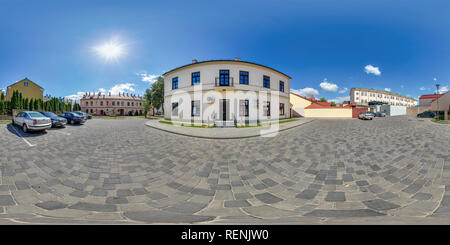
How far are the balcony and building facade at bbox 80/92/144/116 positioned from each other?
5396 cm

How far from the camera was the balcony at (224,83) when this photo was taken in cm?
1931

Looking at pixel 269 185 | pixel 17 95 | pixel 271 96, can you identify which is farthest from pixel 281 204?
pixel 17 95

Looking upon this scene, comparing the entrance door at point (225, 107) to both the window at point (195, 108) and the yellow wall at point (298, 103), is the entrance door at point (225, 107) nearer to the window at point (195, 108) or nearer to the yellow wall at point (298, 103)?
the window at point (195, 108)

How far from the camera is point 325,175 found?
406 centimetres

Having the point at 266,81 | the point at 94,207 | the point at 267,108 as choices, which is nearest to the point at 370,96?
the point at 266,81

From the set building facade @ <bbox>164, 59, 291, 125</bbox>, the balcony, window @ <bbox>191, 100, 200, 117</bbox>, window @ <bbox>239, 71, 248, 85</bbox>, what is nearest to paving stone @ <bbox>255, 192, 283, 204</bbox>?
building facade @ <bbox>164, 59, 291, 125</bbox>

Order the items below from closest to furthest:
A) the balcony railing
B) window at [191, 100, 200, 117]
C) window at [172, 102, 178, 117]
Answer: the balcony railing, window at [191, 100, 200, 117], window at [172, 102, 178, 117]

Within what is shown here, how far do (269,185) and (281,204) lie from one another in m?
0.72

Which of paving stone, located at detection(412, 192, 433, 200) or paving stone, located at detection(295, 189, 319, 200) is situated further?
paving stone, located at detection(295, 189, 319, 200)

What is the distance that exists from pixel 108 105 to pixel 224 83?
202ft

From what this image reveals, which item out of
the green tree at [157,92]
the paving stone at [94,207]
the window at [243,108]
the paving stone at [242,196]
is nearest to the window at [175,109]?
the window at [243,108]

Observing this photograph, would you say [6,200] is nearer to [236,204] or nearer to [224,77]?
[236,204]

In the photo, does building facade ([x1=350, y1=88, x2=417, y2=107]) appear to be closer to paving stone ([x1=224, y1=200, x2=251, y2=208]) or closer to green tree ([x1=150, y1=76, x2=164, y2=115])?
green tree ([x1=150, y1=76, x2=164, y2=115])

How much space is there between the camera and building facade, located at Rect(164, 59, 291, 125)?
1972 cm
